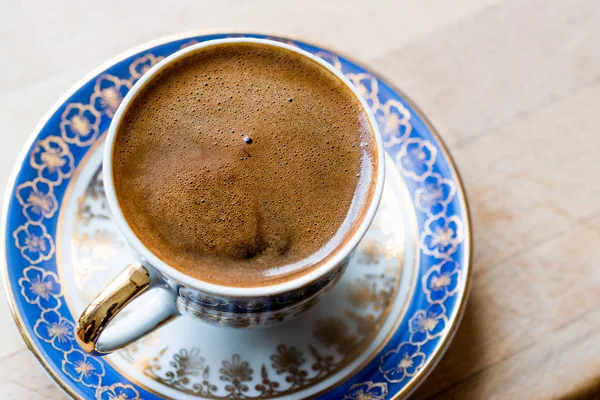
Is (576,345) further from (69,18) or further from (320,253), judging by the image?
(69,18)

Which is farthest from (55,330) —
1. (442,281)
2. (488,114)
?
(488,114)

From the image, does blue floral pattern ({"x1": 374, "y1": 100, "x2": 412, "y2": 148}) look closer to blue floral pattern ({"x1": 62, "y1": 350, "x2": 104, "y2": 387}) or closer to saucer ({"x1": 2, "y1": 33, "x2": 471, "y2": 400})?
saucer ({"x1": 2, "y1": 33, "x2": 471, "y2": 400})

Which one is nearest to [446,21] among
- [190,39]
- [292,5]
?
[292,5]

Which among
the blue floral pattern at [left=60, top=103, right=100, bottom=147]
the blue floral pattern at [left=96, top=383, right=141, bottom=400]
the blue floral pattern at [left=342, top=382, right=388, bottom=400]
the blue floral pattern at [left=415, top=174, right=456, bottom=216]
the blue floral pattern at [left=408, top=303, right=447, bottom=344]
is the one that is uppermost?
the blue floral pattern at [left=60, top=103, right=100, bottom=147]

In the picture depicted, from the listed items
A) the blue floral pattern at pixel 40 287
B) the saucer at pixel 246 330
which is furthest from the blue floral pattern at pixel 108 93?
the blue floral pattern at pixel 40 287

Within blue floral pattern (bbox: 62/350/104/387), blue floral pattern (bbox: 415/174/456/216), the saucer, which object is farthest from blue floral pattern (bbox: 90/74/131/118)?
blue floral pattern (bbox: 415/174/456/216)

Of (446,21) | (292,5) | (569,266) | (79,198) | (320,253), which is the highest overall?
(292,5)

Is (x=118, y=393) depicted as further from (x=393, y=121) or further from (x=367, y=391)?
(x=393, y=121)
